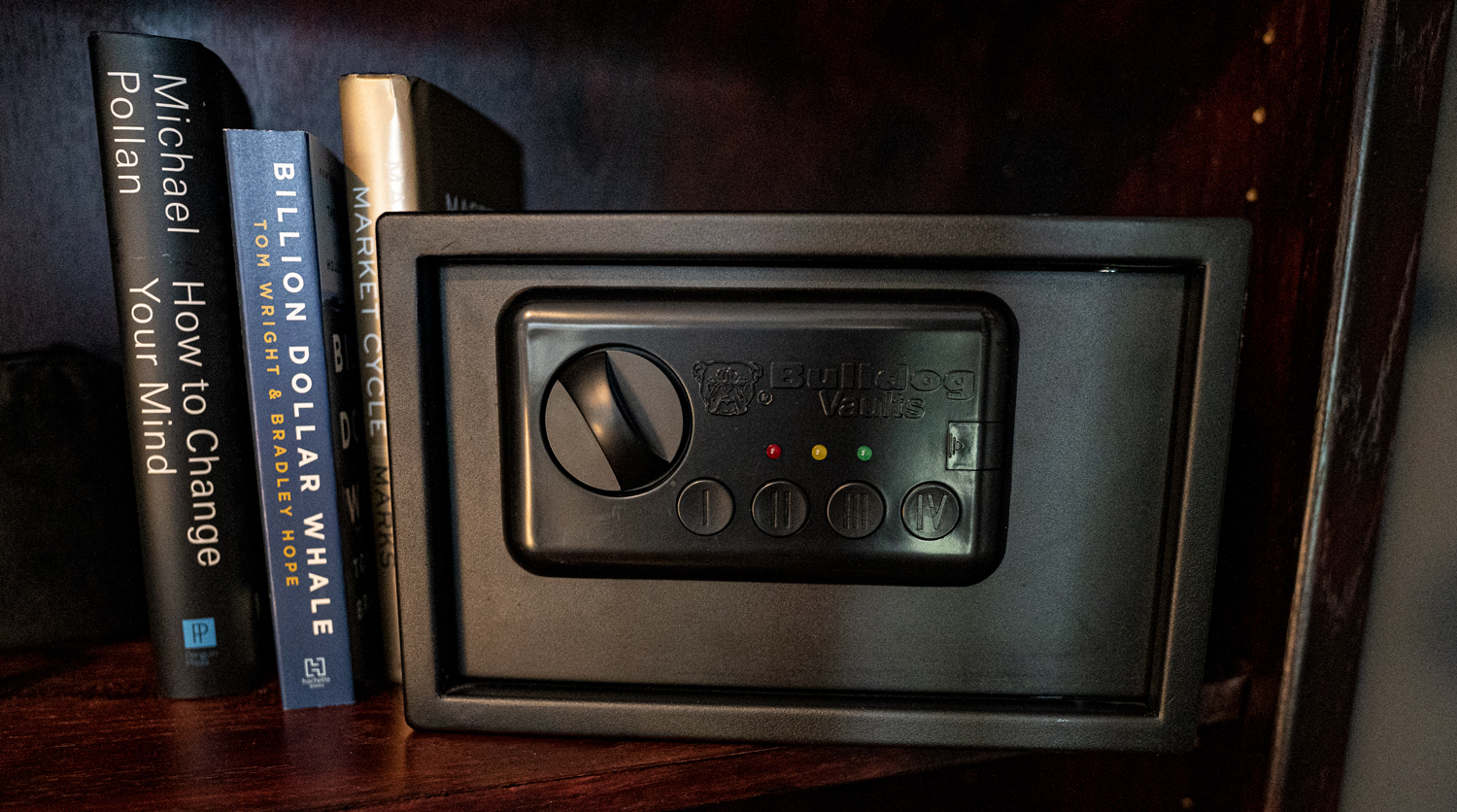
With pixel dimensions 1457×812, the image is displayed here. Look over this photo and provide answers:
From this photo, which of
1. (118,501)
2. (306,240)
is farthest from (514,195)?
(118,501)

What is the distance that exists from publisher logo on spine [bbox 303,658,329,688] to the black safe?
0.07 m

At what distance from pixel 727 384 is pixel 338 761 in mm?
275

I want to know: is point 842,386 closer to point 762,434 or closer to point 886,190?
point 762,434

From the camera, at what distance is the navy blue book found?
1.29 ft

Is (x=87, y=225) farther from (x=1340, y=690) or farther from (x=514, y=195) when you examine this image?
(x=1340, y=690)

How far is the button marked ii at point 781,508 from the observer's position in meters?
0.38

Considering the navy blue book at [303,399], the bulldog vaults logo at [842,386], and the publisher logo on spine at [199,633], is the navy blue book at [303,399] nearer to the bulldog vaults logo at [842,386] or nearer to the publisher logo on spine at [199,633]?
the publisher logo on spine at [199,633]

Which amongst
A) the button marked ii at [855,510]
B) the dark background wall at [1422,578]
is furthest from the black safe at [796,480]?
the dark background wall at [1422,578]

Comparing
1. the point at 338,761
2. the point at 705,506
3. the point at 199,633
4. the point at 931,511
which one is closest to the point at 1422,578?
the point at 931,511

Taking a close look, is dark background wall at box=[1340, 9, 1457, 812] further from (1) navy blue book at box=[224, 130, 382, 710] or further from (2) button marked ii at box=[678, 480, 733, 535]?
(1) navy blue book at box=[224, 130, 382, 710]

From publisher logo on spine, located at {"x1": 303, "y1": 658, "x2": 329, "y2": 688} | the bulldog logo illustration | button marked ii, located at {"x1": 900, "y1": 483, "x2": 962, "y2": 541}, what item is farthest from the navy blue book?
button marked ii, located at {"x1": 900, "y1": 483, "x2": 962, "y2": 541}

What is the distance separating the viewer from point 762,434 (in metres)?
0.38

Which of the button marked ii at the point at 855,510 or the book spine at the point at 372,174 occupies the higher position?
the book spine at the point at 372,174

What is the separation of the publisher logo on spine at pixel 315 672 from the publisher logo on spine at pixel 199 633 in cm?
6
